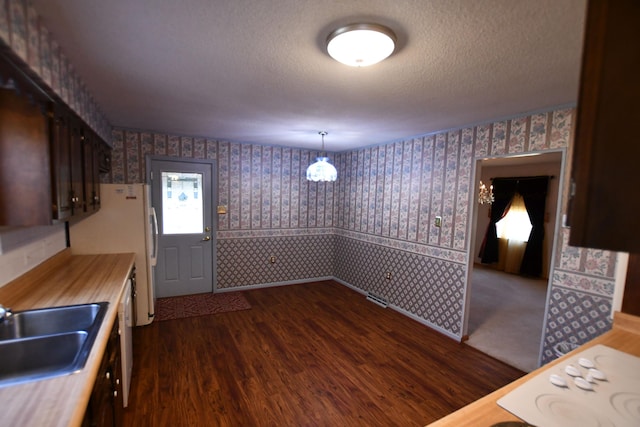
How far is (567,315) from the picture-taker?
8.30ft

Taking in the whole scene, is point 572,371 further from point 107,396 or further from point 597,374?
point 107,396

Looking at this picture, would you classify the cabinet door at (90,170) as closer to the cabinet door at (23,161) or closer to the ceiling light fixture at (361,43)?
the cabinet door at (23,161)

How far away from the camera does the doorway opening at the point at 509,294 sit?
3160mm

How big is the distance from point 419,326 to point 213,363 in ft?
7.90

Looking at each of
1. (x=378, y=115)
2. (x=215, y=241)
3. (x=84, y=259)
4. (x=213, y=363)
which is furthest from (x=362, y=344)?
(x=84, y=259)

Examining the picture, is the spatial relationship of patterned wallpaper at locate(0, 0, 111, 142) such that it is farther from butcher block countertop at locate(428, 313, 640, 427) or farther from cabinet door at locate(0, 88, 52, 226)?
butcher block countertop at locate(428, 313, 640, 427)

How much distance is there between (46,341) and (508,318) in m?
4.76

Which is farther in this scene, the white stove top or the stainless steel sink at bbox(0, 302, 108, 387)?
the stainless steel sink at bbox(0, 302, 108, 387)

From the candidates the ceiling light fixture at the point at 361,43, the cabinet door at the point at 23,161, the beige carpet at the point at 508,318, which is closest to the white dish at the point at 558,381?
the ceiling light fixture at the point at 361,43

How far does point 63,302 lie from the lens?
5.88 feet

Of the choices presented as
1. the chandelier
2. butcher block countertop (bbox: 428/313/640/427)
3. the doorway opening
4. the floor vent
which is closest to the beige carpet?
the doorway opening

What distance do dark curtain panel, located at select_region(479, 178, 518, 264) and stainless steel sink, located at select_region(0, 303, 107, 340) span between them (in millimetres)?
7330

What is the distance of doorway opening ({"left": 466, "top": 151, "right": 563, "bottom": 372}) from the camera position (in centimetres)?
316

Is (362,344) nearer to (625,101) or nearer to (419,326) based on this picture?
(419,326)
